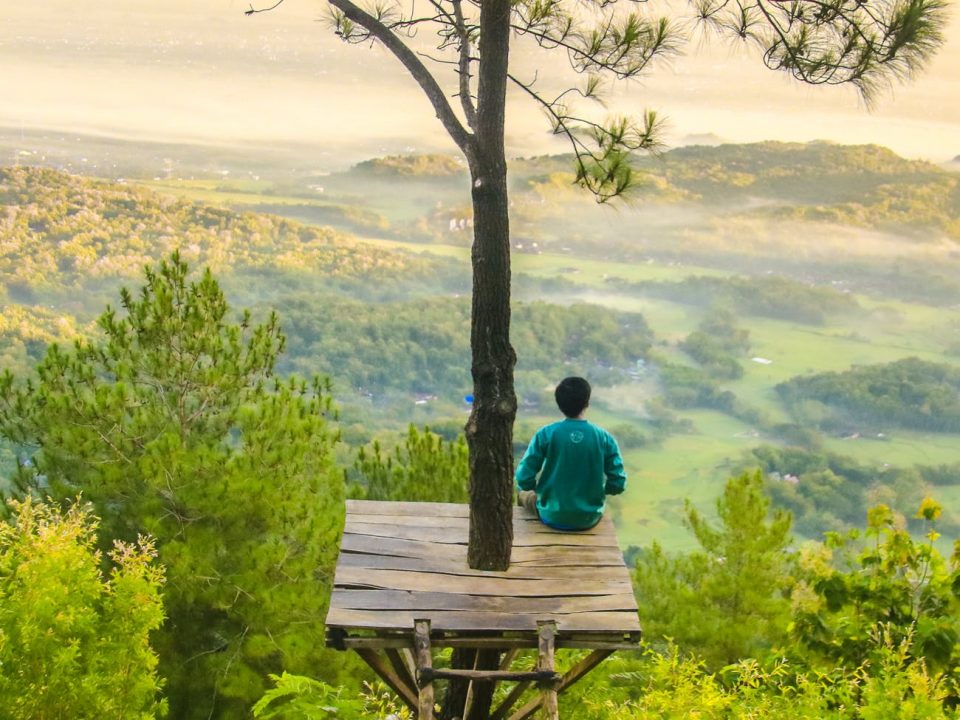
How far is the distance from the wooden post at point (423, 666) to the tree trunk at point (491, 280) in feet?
1.56

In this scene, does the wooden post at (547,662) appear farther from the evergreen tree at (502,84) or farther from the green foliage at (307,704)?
the green foliage at (307,704)

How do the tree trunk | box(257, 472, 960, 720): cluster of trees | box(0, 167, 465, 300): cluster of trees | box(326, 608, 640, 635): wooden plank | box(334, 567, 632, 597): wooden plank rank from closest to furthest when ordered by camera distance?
box(257, 472, 960, 720): cluster of trees, box(326, 608, 640, 635): wooden plank, box(334, 567, 632, 597): wooden plank, the tree trunk, box(0, 167, 465, 300): cluster of trees

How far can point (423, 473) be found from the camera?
5.81m

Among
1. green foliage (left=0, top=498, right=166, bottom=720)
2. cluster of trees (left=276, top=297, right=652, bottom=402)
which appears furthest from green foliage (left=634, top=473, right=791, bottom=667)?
cluster of trees (left=276, top=297, right=652, bottom=402)

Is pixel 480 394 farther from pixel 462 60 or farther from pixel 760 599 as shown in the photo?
pixel 760 599

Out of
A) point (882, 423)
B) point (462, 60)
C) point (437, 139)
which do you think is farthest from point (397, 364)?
point (462, 60)

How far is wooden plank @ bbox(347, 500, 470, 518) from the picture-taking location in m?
3.74

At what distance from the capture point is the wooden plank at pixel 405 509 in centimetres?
374

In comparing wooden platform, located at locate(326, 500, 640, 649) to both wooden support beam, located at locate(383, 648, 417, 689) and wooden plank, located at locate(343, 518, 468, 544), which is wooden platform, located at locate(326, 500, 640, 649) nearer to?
wooden plank, located at locate(343, 518, 468, 544)

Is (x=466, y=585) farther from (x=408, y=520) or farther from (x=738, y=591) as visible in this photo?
(x=738, y=591)

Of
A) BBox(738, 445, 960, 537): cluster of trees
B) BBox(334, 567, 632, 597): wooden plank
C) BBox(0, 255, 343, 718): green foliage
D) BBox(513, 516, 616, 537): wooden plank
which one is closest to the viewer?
BBox(334, 567, 632, 597): wooden plank

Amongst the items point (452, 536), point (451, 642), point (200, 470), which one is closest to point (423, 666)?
point (451, 642)

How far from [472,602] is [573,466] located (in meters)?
0.61

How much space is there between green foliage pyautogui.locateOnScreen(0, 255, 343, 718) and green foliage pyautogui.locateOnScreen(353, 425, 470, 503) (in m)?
0.36
